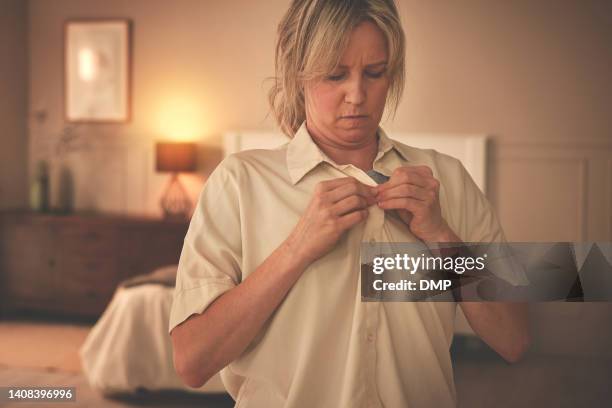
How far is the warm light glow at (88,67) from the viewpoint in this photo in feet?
7.73

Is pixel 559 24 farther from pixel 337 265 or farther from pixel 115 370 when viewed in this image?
pixel 115 370

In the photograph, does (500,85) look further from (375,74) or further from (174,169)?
(174,169)

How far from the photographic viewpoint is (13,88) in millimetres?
1713

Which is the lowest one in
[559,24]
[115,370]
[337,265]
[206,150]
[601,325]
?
[115,370]

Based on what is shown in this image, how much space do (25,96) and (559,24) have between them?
1343 mm

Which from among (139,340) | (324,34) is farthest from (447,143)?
(139,340)

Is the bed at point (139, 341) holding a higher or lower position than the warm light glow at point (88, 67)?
lower

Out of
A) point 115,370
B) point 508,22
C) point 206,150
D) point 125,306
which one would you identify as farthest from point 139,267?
point 508,22

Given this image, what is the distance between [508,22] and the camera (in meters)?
1.18

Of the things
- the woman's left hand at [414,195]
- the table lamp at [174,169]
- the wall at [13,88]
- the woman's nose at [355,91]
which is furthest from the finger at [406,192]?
the table lamp at [174,169]

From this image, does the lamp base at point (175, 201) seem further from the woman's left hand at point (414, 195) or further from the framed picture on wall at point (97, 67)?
the woman's left hand at point (414, 195)

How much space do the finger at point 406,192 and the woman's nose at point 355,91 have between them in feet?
0.35

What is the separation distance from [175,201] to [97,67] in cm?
75

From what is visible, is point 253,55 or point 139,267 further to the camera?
point 139,267
